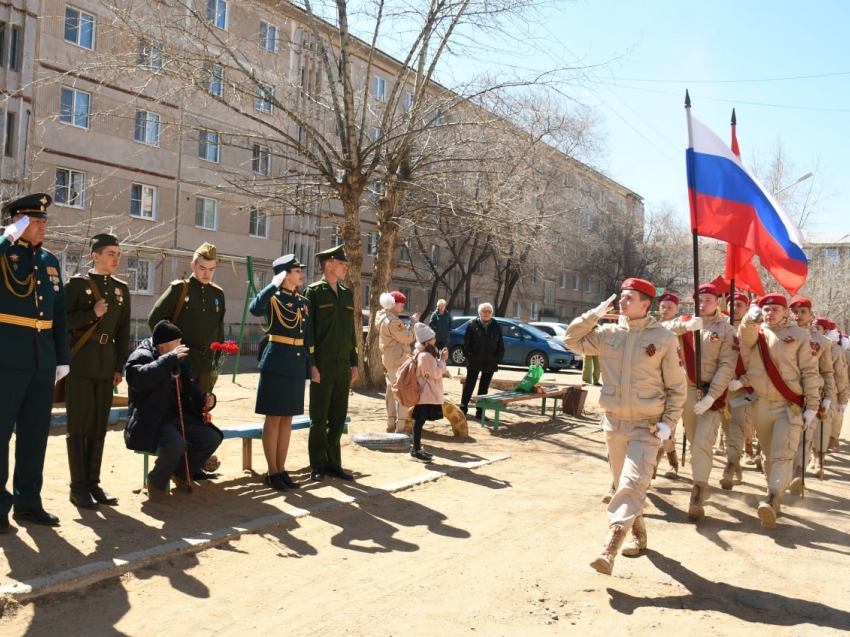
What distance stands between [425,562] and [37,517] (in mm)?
2660

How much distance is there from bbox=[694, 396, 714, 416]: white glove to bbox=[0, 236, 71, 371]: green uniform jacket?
5.23m

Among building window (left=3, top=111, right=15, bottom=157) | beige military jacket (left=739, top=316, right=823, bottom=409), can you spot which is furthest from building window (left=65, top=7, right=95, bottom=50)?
beige military jacket (left=739, top=316, right=823, bottom=409)

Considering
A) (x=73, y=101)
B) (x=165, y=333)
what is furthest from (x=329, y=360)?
(x=73, y=101)

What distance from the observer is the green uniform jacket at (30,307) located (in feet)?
18.1

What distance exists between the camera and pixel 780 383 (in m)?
7.70

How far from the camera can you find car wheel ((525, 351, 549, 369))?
2698cm

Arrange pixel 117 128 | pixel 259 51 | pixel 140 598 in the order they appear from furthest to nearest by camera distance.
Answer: pixel 117 128 < pixel 259 51 < pixel 140 598

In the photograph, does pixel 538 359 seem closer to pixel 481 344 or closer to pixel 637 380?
pixel 481 344

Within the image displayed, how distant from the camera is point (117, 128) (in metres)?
27.9

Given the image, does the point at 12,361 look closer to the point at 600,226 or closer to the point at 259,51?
the point at 259,51

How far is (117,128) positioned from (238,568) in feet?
83.6

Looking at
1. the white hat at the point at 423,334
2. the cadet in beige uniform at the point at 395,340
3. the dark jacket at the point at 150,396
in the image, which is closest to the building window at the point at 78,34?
the cadet in beige uniform at the point at 395,340

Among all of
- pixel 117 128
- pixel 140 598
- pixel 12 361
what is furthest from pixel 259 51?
pixel 140 598

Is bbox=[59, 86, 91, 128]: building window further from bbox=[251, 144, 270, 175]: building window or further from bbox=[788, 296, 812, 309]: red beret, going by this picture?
bbox=[788, 296, 812, 309]: red beret
